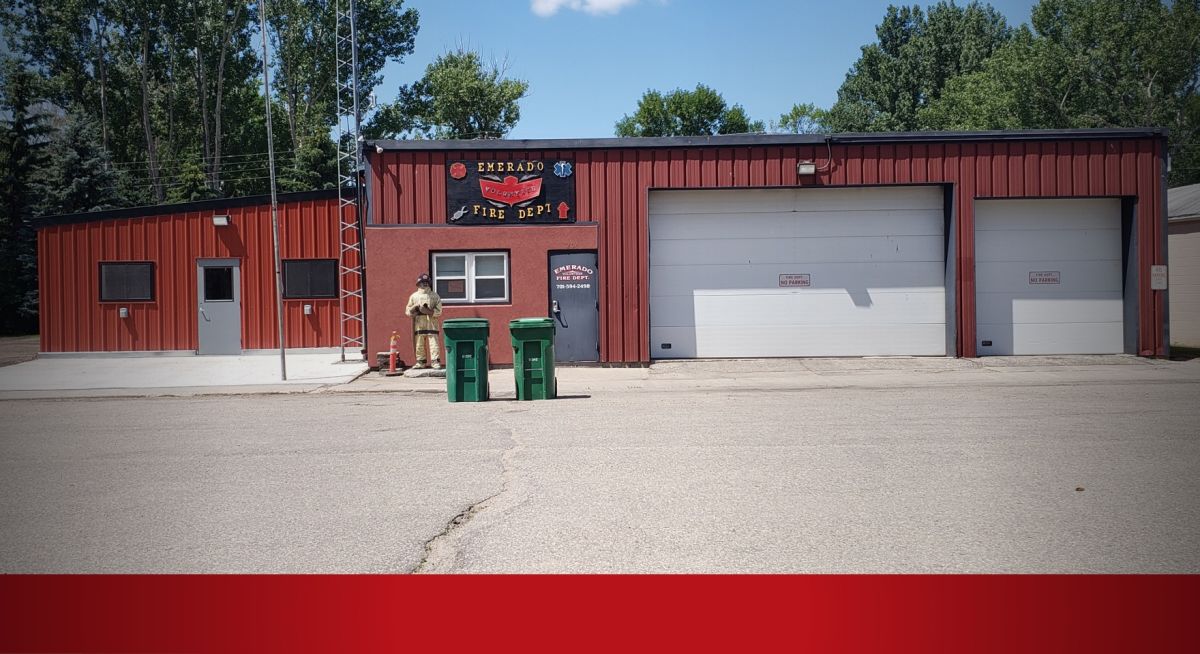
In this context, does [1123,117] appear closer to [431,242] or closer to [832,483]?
[431,242]

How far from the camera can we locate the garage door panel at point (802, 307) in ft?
65.8

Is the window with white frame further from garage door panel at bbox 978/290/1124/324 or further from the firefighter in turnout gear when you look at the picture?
garage door panel at bbox 978/290/1124/324

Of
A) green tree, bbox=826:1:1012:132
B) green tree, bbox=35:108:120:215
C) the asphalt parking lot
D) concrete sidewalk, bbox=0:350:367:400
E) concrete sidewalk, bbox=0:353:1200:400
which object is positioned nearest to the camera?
the asphalt parking lot

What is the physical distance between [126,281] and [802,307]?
16.0 m

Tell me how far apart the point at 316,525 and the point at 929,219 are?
16375 mm

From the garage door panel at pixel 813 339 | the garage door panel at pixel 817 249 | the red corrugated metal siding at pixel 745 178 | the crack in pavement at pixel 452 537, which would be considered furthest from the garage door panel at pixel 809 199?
the crack in pavement at pixel 452 537

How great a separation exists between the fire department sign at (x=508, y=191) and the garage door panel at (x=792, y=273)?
2385 mm

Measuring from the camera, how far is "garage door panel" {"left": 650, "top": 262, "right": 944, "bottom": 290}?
20062 mm

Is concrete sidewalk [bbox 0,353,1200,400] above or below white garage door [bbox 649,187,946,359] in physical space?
below

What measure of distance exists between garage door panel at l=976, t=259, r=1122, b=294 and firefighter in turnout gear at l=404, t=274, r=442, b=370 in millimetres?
10838

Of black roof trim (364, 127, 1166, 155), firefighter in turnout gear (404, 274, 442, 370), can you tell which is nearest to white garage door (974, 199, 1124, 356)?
black roof trim (364, 127, 1166, 155)

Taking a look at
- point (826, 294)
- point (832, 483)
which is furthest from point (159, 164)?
point (832, 483)

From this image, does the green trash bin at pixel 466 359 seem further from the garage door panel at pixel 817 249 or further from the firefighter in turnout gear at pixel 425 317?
the garage door panel at pixel 817 249

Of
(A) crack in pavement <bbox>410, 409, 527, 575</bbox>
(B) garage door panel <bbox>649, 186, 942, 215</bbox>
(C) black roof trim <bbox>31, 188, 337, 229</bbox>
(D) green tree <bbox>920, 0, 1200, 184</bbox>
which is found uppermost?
(D) green tree <bbox>920, 0, 1200, 184</bbox>
